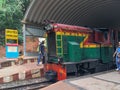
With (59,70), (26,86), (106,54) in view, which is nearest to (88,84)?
(59,70)

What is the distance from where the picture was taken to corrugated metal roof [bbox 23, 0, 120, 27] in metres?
14.6

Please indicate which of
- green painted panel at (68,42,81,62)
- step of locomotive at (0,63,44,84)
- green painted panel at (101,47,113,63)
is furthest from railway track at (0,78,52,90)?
green painted panel at (101,47,113,63)

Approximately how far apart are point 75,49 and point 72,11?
6.49 meters

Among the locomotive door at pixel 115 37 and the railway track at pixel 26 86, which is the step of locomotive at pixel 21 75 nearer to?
the railway track at pixel 26 86

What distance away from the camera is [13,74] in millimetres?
10766

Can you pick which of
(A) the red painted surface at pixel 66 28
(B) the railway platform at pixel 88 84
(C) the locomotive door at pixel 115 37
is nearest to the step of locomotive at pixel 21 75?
(A) the red painted surface at pixel 66 28

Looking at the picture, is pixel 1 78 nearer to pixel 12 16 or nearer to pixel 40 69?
pixel 40 69

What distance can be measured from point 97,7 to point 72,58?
6897mm

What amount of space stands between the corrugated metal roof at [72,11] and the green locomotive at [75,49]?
156 inches

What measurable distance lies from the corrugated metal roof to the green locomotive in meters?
3.97

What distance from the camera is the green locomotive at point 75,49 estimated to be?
979 centimetres

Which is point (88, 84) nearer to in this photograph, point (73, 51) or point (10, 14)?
point (73, 51)

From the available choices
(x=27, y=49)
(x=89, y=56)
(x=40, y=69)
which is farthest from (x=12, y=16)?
(x=89, y=56)

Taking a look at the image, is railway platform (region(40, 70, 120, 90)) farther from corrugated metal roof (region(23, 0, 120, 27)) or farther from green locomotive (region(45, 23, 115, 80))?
corrugated metal roof (region(23, 0, 120, 27))
